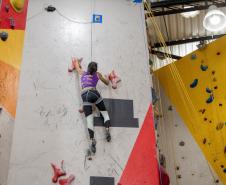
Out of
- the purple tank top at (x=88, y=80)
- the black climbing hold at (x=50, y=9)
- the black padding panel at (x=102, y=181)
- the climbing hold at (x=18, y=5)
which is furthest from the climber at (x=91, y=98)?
the climbing hold at (x=18, y=5)

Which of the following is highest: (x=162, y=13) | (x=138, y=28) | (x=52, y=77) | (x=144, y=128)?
(x=162, y=13)

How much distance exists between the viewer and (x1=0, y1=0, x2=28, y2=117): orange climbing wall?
13.1ft

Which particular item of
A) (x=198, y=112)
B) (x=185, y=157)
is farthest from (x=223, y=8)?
(x=185, y=157)

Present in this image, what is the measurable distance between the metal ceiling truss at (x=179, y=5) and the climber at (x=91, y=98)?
3137 mm

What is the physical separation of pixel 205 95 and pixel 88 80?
8.94ft

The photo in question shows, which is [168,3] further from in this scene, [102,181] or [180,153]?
[102,181]

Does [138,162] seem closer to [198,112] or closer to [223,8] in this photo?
[198,112]

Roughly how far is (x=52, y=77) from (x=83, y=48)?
1.70 feet

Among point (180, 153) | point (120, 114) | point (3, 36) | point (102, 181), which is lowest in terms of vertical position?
point (102, 181)

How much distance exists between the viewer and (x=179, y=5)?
6621 mm

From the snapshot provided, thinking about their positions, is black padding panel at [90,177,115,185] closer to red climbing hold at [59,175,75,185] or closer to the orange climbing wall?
red climbing hold at [59,175,75,185]

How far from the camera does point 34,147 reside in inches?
139

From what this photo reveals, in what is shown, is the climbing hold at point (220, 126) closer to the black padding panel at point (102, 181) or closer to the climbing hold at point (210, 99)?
the climbing hold at point (210, 99)

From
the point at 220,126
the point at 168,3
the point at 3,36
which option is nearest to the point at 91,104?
the point at 3,36
